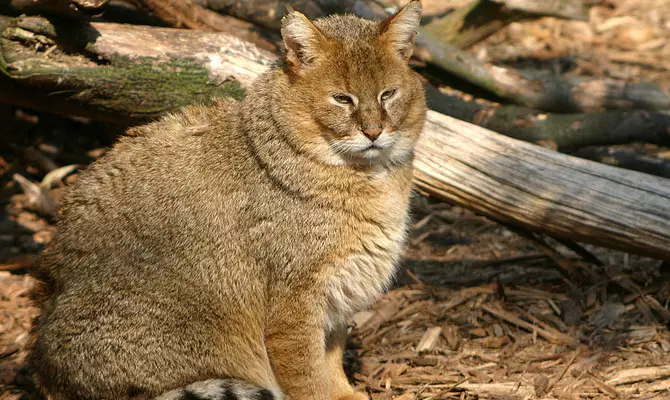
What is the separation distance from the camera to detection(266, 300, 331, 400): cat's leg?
171 inches

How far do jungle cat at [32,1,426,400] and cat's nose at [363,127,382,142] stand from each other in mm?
20

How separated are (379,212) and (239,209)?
0.82m

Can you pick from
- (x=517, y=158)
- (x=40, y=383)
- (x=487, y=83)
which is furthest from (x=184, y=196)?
(x=487, y=83)

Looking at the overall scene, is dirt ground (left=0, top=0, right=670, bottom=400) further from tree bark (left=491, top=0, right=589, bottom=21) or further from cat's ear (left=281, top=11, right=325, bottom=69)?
tree bark (left=491, top=0, right=589, bottom=21)

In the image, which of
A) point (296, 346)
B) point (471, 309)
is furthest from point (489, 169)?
point (296, 346)

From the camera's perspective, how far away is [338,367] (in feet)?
16.5

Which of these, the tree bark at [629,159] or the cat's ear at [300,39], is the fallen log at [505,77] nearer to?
the tree bark at [629,159]

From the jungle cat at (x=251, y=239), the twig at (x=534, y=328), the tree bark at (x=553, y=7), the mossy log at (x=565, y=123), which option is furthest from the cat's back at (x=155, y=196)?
the tree bark at (x=553, y=7)

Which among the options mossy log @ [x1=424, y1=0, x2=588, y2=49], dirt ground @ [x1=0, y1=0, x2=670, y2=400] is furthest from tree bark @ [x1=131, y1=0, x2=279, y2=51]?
mossy log @ [x1=424, y1=0, x2=588, y2=49]

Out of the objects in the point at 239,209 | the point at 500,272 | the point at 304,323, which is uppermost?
the point at 239,209

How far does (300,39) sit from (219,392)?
1963mm

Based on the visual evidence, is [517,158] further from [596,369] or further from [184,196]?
[184,196]

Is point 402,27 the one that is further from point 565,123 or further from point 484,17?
point 484,17

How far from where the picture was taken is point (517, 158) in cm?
554
